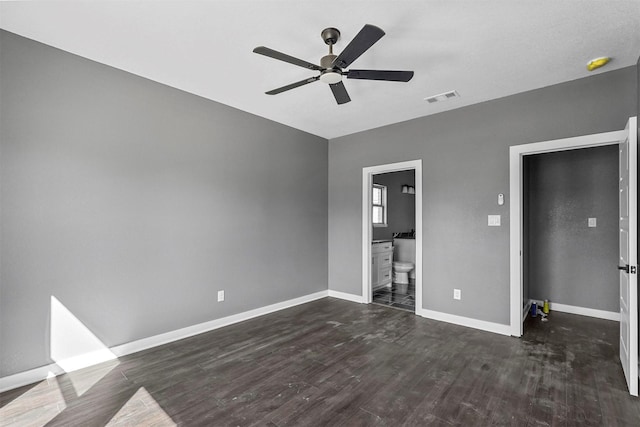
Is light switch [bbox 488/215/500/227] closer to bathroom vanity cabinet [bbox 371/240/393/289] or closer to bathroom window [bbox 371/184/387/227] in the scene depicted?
bathroom vanity cabinet [bbox 371/240/393/289]

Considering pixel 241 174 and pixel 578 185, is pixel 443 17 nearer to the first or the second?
pixel 241 174

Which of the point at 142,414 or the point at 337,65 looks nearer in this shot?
the point at 142,414

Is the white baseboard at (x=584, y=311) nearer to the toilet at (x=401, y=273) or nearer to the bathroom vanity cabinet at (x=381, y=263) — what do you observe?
the toilet at (x=401, y=273)

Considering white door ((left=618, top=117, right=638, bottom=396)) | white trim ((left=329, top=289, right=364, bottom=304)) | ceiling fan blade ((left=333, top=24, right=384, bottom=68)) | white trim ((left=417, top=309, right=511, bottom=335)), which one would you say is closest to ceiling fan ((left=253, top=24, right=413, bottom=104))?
ceiling fan blade ((left=333, top=24, right=384, bottom=68))

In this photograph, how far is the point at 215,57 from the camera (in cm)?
270

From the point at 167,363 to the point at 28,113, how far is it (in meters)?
2.39

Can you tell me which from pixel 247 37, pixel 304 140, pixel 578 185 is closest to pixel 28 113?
pixel 247 37

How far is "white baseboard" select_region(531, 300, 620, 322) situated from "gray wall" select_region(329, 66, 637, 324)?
1451 mm

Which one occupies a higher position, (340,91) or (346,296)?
(340,91)

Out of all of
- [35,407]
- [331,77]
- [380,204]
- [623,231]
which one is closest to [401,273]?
[380,204]

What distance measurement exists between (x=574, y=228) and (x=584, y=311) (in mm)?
1123

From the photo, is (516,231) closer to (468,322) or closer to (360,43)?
(468,322)

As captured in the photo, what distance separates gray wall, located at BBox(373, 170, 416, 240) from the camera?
627 centimetres

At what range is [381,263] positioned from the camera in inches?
213
